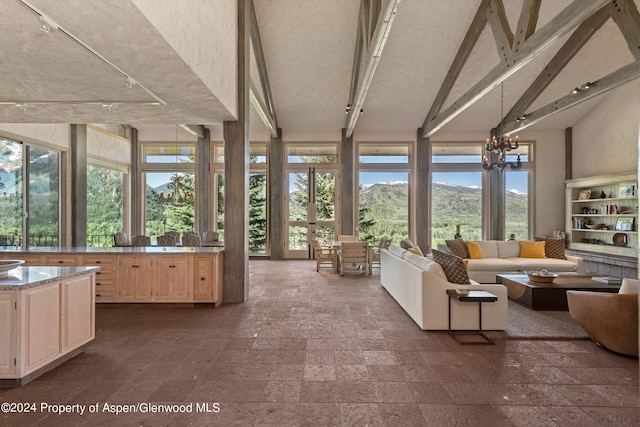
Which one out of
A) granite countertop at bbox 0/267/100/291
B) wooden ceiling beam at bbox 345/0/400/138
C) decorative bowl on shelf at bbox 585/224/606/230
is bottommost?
granite countertop at bbox 0/267/100/291

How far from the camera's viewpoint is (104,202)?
30.1 feet

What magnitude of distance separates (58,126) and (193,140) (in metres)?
3.39

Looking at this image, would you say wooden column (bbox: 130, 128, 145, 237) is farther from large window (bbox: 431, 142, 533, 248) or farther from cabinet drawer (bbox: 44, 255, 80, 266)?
large window (bbox: 431, 142, 533, 248)

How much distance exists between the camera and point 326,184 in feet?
33.0

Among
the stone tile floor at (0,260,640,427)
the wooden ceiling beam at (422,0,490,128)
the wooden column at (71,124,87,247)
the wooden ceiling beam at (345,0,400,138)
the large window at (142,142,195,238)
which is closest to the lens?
the stone tile floor at (0,260,640,427)

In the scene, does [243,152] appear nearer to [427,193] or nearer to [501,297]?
[501,297]

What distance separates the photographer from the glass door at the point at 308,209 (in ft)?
32.9

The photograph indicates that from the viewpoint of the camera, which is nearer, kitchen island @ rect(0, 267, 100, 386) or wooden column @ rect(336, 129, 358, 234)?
kitchen island @ rect(0, 267, 100, 386)

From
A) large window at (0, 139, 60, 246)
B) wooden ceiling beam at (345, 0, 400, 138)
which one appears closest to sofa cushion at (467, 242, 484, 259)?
wooden ceiling beam at (345, 0, 400, 138)

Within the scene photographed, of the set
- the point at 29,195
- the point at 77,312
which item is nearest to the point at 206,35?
the point at 77,312

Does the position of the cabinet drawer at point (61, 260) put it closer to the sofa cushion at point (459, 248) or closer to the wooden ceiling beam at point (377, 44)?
the wooden ceiling beam at point (377, 44)

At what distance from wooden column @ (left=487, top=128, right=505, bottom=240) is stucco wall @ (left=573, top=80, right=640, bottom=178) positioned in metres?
2.04

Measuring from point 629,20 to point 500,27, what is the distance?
1.80 meters

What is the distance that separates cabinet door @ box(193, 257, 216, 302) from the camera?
4.86 m
